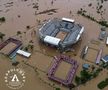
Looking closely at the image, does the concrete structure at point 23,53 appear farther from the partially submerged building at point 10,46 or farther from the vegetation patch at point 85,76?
the vegetation patch at point 85,76

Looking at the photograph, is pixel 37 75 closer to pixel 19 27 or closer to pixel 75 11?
pixel 19 27

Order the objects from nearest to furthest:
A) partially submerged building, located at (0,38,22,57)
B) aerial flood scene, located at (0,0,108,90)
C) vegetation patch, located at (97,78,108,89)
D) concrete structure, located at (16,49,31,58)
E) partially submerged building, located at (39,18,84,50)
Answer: vegetation patch, located at (97,78,108,89), aerial flood scene, located at (0,0,108,90), concrete structure, located at (16,49,31,58), partially submerged building, located at (0,38,22,57), partially submerged building, located at (39,18,84,50)

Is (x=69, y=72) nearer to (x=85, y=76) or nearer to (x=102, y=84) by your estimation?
(x=85, y=76)

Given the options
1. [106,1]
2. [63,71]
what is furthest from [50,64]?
[106,1]

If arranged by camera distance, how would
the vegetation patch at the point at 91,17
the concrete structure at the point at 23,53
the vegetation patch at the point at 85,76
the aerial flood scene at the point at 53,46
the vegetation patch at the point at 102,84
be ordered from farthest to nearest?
the vegetation patch at the point at 91,17, the concrete structure at the point at 23,53, the aerial flood scene at the point at 53,46, the vegetation patch at the point at 85,76, the vegetation patch at the point at 102,84

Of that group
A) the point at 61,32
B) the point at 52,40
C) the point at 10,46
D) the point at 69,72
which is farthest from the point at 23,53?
the point at 61,32

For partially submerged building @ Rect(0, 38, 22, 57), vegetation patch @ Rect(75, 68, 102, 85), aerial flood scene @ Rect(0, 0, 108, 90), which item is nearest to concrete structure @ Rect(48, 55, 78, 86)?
aerial flood scene @ Rect(0, 0, 108, 90)

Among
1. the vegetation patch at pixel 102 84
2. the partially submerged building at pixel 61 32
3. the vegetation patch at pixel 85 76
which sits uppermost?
the partially submerged building at pixel 61 32

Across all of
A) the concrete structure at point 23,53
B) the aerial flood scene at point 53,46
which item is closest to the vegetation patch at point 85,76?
the aerial flood scene at point 53,46

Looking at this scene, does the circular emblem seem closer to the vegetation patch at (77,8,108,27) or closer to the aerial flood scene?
the aerial flood scene

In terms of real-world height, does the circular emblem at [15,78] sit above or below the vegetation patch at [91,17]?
below
